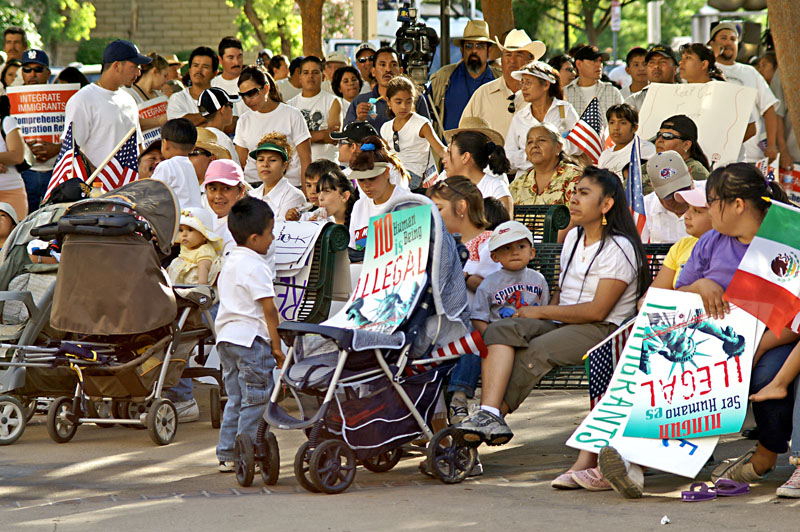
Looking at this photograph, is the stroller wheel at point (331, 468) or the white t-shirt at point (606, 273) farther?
the white t-shirt at point (606, 273)

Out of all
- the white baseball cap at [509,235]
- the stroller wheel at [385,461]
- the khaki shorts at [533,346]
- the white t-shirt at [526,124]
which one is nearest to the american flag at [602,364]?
the khaki shorts at [533,346]

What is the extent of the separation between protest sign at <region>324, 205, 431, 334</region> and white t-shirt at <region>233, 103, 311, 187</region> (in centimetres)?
417

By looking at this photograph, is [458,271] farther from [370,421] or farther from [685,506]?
[685,506]

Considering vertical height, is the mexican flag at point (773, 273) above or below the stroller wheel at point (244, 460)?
above

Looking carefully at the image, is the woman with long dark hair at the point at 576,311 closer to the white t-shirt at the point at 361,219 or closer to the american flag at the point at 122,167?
the white t-shirt at the point at 361,219

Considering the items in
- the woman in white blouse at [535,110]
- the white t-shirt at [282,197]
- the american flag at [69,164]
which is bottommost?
the white t-shirt at [282,197]

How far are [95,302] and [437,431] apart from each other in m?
2.01

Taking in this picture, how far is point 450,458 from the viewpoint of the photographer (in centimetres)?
588

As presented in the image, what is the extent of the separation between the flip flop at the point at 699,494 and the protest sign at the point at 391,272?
60.8 inches

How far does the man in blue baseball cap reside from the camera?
9305 mm

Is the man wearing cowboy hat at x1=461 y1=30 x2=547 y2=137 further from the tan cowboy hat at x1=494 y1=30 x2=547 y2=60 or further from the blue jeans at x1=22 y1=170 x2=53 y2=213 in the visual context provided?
the blue jeans at x1=22 y1=170 x2=53 y2=213

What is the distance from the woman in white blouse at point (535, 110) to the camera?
987cm

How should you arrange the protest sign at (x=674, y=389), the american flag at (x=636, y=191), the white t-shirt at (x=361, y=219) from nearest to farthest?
the protest sign at (x=674, y=389) < the american flag at (x=636, y=191) < the white t-shirt at (x=361, y=219)

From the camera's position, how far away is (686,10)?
60.8 m
